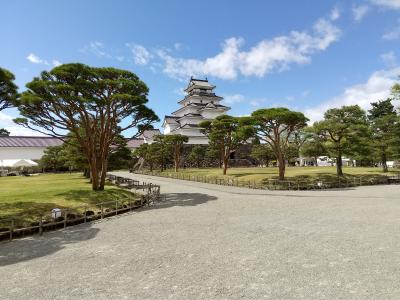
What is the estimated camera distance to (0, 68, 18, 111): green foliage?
15.2m

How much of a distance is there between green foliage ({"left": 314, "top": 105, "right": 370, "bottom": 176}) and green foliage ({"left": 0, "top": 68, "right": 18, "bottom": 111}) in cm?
2999

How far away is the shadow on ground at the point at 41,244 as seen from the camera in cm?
1004

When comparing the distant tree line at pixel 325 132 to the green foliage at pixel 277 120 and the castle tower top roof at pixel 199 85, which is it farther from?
the castle tower top roof at pixel 199 85

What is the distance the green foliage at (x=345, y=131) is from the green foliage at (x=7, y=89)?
30.0 meters

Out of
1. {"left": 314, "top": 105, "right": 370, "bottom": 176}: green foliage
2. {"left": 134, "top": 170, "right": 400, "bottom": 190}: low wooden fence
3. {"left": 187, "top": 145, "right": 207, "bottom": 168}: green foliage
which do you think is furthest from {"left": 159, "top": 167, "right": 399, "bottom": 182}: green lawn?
{"left": 187, "top": 145, "right": 207, "bottom": 168}: green foliage

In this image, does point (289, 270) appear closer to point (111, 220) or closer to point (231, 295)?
point (231, 295)

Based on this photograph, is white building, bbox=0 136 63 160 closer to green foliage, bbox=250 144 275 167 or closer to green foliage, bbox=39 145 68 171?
green foliage, bbox=39 145 68 171

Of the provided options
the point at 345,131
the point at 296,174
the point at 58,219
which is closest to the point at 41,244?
the point at 58,219

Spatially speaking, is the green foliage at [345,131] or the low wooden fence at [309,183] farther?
the green foliage at [345,131]

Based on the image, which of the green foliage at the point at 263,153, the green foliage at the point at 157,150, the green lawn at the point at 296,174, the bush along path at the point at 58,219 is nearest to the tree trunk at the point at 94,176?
the bush along path at the point at 58,219

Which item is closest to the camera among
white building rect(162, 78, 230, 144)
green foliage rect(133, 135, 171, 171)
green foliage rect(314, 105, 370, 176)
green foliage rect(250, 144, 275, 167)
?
green foliage rect(314, 105, 370, 176)

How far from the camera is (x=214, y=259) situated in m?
8.95

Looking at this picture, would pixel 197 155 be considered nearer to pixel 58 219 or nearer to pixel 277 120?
pixel 277 120

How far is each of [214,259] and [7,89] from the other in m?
14.2
